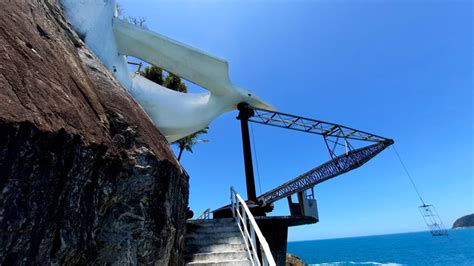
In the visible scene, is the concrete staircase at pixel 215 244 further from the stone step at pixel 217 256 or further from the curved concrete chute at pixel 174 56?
the curved concrete chute at pixel 174 56

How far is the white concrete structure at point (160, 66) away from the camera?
30.5ft

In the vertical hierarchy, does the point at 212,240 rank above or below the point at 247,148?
below

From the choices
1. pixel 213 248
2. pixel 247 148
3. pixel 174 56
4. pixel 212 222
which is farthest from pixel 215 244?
pixel 174 56

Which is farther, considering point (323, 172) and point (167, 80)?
point (167, 80)

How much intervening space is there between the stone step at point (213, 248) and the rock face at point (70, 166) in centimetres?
120

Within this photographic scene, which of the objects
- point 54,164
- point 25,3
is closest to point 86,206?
point 54,164

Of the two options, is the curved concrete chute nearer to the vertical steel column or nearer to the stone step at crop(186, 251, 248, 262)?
the vertical steel column

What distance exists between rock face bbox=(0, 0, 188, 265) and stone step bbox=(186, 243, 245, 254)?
120 centimetres

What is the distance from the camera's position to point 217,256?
22.4ft

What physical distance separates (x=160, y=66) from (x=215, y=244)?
7645mm

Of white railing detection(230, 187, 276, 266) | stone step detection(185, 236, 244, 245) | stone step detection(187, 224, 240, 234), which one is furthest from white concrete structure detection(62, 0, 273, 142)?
stone step detection(185, 236, 244, 245)

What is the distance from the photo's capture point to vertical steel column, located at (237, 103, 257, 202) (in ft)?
41.8

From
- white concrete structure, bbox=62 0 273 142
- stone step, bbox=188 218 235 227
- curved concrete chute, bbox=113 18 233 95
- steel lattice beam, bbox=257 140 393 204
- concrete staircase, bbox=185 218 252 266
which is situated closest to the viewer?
concrete staircase, bbox=185 218 252 266

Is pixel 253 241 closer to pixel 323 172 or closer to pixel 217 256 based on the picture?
pixel 217 256
